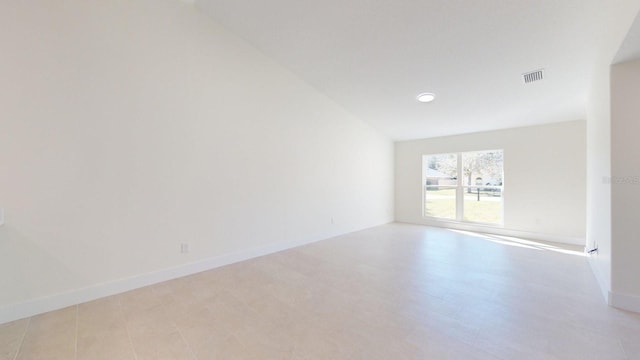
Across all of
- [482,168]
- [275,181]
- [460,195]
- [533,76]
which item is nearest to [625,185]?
[533,76]

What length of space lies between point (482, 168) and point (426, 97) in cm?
265

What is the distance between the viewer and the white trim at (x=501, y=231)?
4.57 meters

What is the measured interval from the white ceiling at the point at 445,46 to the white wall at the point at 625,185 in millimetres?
294

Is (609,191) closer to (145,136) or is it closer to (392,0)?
(392,0)

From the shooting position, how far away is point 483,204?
573cm

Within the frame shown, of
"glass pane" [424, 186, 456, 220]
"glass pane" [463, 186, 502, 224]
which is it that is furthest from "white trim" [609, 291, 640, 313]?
"glass pane" [424, 186, 456, 220]

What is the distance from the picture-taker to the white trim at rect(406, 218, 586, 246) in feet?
15.0

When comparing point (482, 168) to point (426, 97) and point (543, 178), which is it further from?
point (426, 97)

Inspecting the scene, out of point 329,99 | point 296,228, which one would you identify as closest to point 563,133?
point 329,99

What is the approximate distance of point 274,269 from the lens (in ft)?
10.7

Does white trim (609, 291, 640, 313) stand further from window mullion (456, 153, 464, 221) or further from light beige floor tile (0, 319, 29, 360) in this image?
light beige floor tile (0, 319, 29, 360)

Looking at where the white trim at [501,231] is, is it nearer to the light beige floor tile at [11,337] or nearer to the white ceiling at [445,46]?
the white ceiling at [445,46]

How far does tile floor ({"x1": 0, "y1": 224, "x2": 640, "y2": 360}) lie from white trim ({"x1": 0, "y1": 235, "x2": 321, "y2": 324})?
90 mm

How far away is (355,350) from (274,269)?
177 centimetres
